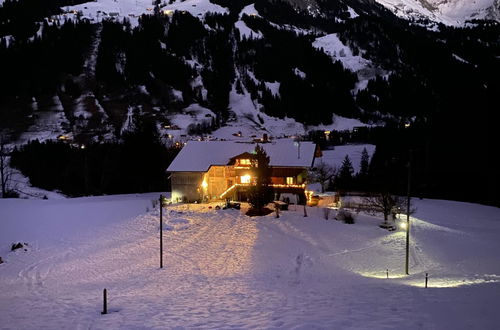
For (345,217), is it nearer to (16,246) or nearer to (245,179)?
(245,179)

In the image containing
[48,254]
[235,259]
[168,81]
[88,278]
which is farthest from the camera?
[168,81]

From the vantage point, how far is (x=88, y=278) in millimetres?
21516

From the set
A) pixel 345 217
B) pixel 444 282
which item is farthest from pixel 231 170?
pixel 444 282

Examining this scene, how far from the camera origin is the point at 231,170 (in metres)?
47.3

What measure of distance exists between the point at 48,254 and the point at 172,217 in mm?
12127

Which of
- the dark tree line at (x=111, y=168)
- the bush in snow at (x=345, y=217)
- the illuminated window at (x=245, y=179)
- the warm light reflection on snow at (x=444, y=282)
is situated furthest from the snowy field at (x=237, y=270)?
the dark tree line at (x=111, y=168)

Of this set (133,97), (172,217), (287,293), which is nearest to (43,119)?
(133,97)

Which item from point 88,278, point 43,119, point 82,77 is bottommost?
point 88,278

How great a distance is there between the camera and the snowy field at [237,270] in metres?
13.5

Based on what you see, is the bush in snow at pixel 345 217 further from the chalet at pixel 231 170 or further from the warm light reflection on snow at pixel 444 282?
the warm light reflection on snow at pixel 444 282

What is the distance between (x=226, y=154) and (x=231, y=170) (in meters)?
2.27

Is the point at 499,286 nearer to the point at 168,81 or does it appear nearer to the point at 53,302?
the point at 53,302

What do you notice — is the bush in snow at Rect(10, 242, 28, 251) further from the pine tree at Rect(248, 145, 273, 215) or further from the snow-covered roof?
the pine tree at Rect(248, 145, 273, 215)

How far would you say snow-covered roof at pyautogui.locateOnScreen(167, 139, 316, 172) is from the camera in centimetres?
4509
